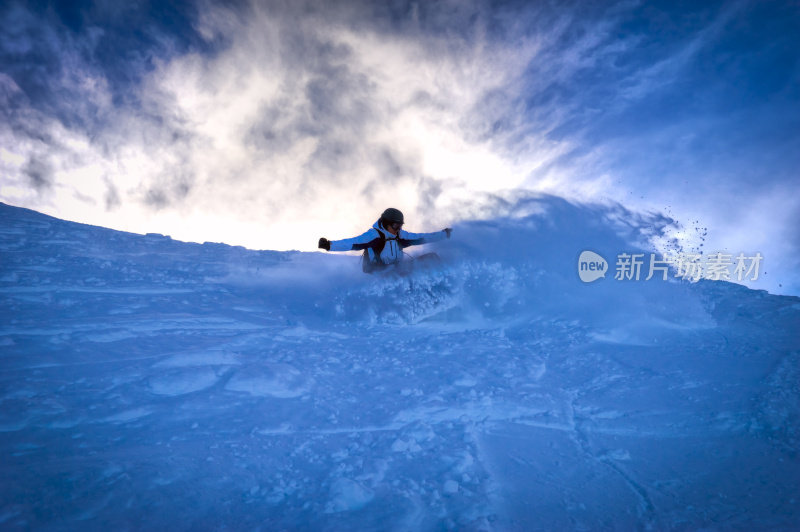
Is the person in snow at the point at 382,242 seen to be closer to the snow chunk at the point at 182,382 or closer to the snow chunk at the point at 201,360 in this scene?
the snow chunk at the point at 201,360

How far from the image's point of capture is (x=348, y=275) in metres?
9.80

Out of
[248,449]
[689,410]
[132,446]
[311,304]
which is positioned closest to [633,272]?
[689,410]

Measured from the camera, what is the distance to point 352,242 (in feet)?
21.6

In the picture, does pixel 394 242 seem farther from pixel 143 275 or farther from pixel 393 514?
pixel 143 275

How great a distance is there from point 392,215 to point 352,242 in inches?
35.7

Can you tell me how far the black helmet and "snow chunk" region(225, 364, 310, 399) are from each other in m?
3.24

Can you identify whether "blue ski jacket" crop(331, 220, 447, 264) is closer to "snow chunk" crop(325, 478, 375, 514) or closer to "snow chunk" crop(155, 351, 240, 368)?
"snow chunk" crop(155, 351, 240, 368)

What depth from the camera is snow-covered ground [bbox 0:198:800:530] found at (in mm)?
2416

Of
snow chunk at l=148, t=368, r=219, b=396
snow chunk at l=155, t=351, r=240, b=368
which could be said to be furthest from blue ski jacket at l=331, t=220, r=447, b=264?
snow chunk at l=148, t=368, r=219, b=396

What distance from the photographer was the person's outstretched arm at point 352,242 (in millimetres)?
6184

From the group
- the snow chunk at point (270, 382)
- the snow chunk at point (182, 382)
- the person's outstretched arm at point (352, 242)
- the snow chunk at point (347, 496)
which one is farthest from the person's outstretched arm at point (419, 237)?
the snow chunk at point (347, 496)

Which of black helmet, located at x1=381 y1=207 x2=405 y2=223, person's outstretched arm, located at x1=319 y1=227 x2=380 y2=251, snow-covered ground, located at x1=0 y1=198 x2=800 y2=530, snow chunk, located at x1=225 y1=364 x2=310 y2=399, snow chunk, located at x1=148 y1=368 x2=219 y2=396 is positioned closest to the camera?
snow-covered ground, located at x1=0 y1=198 x2=800 y2=530

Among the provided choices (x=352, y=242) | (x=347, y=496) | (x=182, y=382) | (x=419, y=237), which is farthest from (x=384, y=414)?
(x=419, y=237)

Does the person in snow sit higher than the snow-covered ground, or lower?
higher
